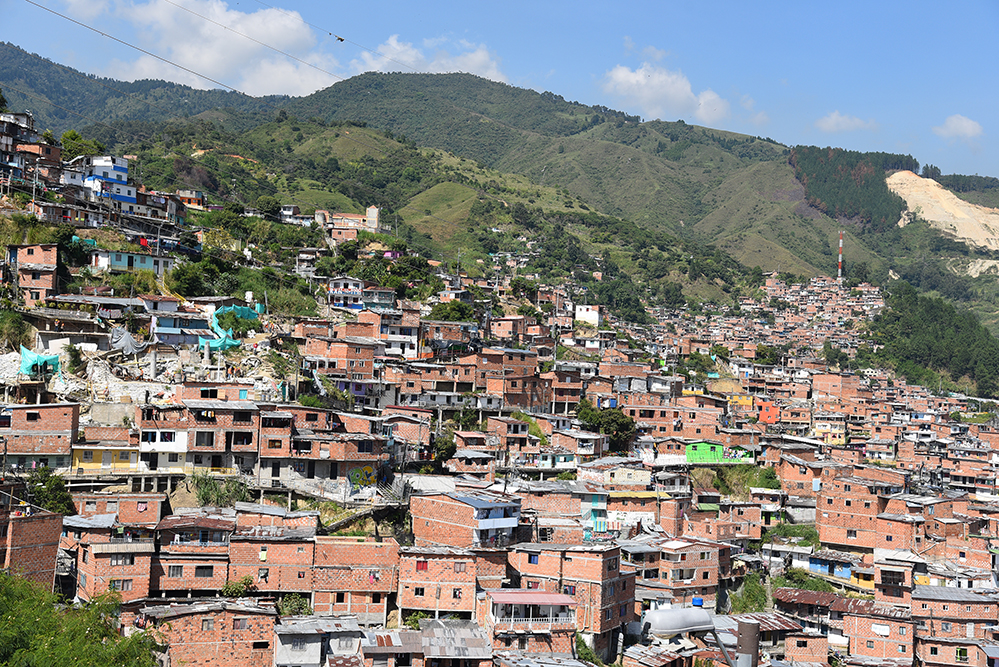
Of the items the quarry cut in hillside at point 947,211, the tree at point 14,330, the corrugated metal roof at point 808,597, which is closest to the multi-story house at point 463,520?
the corrugated metal roof at point 808,597

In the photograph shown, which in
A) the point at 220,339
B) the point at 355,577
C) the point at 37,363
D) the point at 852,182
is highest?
the point at 852,182

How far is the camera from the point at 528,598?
23.8 m

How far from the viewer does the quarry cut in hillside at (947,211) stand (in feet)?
521

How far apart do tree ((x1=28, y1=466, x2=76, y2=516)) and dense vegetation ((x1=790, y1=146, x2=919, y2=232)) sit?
15665 centimetres

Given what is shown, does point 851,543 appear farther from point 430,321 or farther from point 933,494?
point 430,321

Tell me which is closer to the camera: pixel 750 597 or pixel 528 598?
pixel 528 598

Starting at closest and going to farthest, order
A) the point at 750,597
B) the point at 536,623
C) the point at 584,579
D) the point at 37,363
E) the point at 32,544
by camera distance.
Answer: the point at 32,544
the point at 536,623
the point at 584,579
the point at 37,363
the point at 750,597

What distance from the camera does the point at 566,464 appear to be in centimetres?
3559

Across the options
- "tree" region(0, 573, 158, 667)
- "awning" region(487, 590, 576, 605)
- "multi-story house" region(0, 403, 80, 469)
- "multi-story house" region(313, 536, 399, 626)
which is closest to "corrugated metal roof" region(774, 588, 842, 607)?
"awning" region(487, 590, 576, 605)

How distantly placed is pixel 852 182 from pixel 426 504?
A: 522 ft

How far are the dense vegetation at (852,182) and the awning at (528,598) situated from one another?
152 metres

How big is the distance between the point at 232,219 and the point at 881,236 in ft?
439

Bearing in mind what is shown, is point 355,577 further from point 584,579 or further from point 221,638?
point 584,579

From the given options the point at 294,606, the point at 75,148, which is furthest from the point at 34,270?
the point at 75,148
